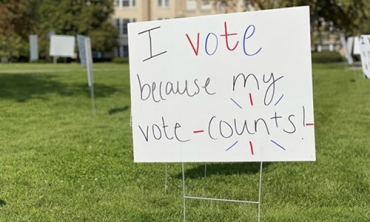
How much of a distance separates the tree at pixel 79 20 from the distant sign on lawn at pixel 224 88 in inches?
1880

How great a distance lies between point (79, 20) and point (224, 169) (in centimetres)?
4823

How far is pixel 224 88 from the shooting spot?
3.42 meters

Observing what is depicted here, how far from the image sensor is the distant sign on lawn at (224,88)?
3.24 metres

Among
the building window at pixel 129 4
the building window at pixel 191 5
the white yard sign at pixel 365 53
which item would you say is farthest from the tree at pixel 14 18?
the building window at pixel 129 4

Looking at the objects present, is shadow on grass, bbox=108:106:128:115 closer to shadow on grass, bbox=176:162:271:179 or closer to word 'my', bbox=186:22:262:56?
shadow on grass, bbox=176:162:271:179

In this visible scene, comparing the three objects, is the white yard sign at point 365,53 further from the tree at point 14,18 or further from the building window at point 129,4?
the building window at point 129,4

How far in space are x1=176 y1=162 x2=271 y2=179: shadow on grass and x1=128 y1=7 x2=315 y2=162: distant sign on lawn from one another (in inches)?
56.6

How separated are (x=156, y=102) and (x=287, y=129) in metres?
0.98

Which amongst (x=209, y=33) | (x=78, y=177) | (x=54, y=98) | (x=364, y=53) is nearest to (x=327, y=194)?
(x=209, y=33)

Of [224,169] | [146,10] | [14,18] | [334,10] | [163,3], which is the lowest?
[224,169]

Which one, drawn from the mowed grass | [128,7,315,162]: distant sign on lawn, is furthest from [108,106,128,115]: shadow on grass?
[128,7,315,162]: distant sign on lawn

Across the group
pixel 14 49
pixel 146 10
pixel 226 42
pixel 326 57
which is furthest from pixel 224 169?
pixel 146 10

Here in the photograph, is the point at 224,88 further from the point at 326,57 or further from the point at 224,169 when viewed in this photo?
the point at 326,57

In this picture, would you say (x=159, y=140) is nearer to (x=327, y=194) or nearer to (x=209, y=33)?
(x=209, y=33)
